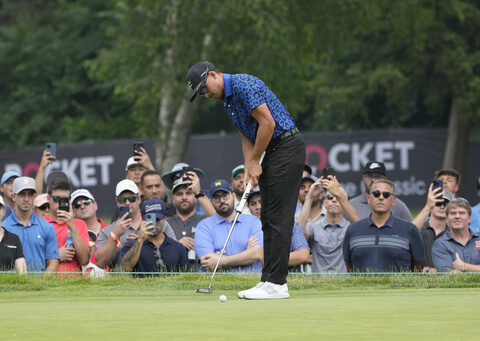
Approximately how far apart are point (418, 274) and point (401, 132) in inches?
677

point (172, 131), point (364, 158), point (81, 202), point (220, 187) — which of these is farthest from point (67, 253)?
point (364, 158)

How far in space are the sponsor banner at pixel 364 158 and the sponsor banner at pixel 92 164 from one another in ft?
7.23

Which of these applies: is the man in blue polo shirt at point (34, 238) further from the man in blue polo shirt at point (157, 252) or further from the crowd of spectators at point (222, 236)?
the man in blue polo shirt at point (157, 252)

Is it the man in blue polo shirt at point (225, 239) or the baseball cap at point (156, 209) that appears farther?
the baseball cap at point (156, 209)

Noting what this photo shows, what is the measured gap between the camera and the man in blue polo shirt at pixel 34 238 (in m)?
9.59

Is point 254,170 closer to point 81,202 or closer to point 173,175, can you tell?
point 81,202

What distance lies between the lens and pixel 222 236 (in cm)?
970

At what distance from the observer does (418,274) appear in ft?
28.6

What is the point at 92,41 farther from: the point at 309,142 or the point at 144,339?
the point at 144,339

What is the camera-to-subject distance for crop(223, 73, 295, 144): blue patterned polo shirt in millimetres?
7301

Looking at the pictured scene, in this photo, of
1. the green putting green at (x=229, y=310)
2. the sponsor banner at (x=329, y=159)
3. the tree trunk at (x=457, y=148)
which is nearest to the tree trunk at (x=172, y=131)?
the sponsor banner at (x=329, y=159)

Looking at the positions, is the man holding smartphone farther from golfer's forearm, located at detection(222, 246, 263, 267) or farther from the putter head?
the putter head

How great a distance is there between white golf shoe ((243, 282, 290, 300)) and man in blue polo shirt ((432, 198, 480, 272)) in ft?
9.05

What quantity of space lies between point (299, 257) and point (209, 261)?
2.95ft
